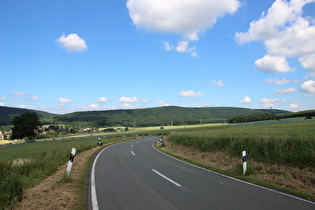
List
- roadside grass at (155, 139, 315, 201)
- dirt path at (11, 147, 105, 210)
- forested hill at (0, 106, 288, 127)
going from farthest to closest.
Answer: forested hill at (0, 106, 288, 127)
roadside grass at (155, 139, 315, 201)
dirt path at (11, 147, 105, 210)

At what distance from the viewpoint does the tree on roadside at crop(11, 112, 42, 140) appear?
67.4 metres

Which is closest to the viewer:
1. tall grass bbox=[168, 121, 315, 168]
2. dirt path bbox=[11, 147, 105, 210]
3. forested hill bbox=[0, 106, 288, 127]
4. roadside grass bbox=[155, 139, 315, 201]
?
dirt path bbox=[11, 147, 105, 210]

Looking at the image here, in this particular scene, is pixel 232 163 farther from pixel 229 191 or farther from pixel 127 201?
pixel 127 201

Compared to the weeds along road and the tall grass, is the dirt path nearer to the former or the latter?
the weeds along road

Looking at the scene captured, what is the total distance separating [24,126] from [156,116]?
369 feet

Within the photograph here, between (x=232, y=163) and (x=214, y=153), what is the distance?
316 centimetres

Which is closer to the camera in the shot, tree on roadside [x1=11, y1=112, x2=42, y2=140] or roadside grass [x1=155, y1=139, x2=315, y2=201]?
roadside grass [x1=155, y1=139, x2=315, y2=201]

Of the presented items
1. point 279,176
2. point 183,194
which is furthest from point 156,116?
point 183,194

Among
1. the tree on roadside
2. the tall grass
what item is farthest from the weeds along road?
the tree on roadside

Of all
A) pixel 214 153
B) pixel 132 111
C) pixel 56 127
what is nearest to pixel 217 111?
pixel 132 111

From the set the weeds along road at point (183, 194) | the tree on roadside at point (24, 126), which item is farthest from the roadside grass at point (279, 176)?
the tree on roadside at point (24, 126)

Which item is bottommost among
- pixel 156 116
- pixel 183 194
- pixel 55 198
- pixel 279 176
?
pixel 279 176

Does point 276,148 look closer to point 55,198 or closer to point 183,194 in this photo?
point 183,194

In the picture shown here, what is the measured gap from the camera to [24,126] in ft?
220
